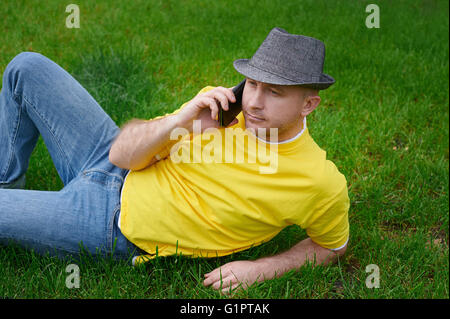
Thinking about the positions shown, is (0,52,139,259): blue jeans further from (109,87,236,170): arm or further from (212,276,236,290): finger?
(212,276,236,290): finger

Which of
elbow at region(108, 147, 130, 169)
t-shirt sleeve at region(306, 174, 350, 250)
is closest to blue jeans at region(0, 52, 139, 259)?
elbow at region(108, 147, 130, 169)

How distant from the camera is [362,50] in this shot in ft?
15.4

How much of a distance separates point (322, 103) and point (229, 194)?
2.18 meters

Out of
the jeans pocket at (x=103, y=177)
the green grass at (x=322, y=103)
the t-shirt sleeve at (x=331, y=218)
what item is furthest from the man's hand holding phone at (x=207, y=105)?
the green grass at (x=322, y=103)

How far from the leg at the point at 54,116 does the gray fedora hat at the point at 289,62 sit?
861 mm

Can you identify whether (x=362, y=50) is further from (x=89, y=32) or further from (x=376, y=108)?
(x=89, y=32)

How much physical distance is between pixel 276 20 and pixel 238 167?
357cm

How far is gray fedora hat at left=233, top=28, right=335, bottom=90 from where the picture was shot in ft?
6.00

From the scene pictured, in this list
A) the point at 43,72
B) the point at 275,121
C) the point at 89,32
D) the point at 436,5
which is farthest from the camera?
the point at 436,5

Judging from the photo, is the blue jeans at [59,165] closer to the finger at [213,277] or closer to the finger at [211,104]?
the finger at [213,277]

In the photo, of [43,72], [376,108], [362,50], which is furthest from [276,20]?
[43,72]

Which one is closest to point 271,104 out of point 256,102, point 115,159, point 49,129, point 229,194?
point 256,102

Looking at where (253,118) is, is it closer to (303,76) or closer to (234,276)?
(303,76)

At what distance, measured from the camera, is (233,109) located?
1.99 meters
